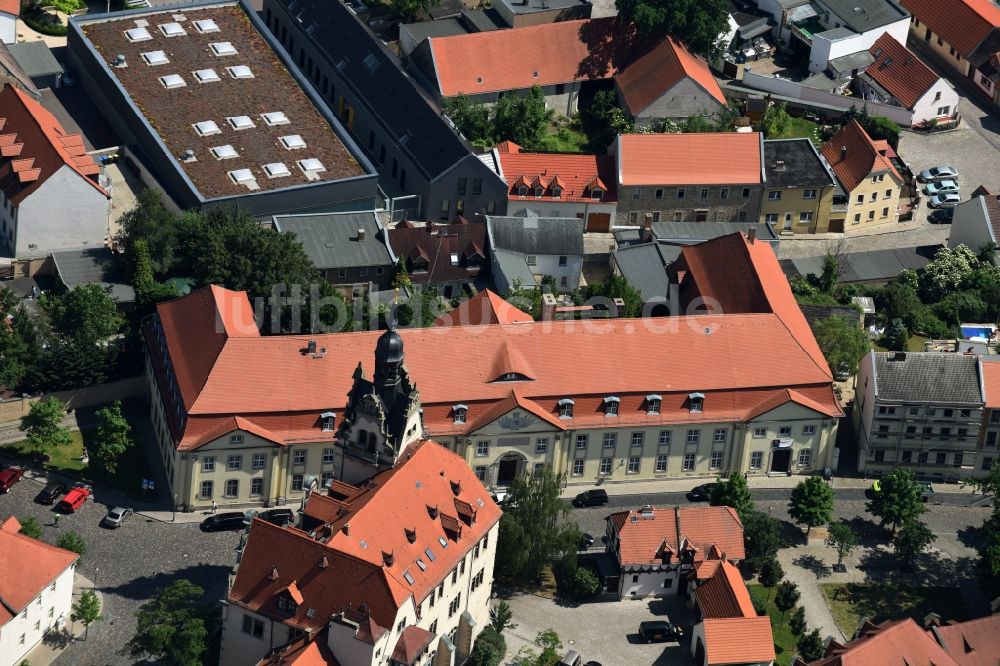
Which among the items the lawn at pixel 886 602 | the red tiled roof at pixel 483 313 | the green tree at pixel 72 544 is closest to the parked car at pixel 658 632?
the lawn at pixel 886 602

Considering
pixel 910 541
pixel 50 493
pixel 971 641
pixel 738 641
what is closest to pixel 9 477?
pixel 50 493

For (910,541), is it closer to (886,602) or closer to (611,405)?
(886,602)

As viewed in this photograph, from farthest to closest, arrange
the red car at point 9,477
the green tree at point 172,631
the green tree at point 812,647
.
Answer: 1. the red car at point 9,477
2. the green tree at point 812,647
3. the green tree at point 172,631

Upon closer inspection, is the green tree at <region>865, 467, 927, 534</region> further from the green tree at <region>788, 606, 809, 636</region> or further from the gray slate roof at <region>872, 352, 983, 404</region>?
the green tree at <region>788, 606, 809, 636</region>

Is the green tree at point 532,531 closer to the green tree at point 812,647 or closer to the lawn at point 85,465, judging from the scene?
the green tree at point 812,647

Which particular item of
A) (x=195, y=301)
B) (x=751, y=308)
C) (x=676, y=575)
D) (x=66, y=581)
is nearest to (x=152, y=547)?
(x=66, y=581)

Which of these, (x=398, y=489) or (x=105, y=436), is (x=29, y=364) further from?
(x=398, y=489)

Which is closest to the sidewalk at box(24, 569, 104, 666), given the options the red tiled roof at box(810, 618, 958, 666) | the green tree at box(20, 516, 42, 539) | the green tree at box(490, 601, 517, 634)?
the green tree at box(20, 516, 42, 539)
